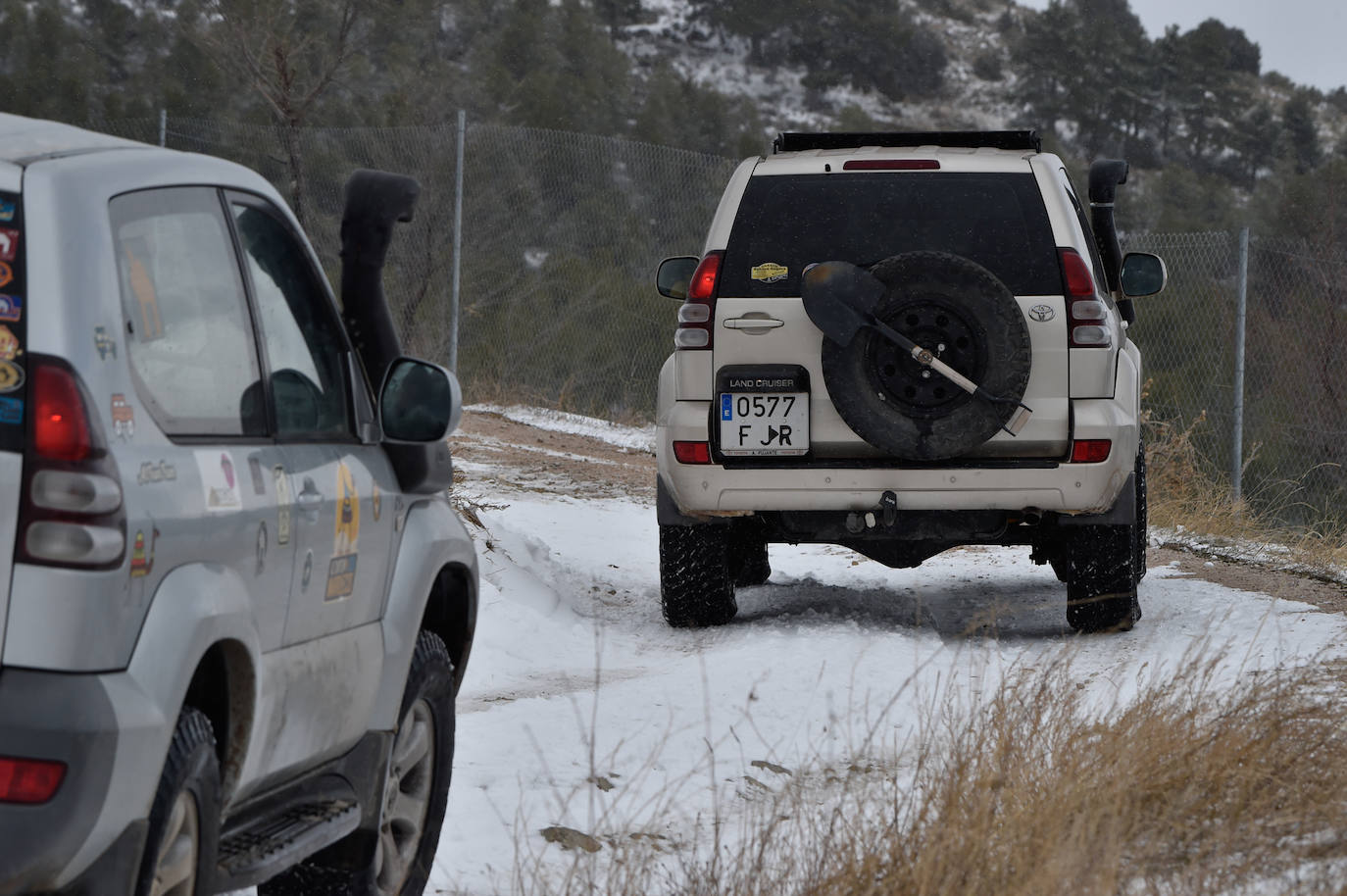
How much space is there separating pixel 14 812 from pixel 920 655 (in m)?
4.80

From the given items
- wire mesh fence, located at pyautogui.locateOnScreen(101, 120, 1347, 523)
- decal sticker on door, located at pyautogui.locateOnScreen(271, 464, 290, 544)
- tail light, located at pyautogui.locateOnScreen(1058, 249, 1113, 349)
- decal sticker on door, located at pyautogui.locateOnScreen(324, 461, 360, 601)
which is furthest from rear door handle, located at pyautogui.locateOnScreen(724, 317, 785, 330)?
wire mesh fence, located at pyautogui.locateOnScreen(101, 120, 1347, 523)

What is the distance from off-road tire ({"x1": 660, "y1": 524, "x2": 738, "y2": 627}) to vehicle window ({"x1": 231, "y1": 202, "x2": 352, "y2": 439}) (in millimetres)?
3757

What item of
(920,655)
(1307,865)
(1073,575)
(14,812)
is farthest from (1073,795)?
(1073,575)

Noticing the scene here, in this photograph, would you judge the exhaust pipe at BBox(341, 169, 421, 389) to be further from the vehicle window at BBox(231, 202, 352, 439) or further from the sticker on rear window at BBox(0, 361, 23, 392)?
the sticker on rear window at BBox(0, 361, 23, 392)

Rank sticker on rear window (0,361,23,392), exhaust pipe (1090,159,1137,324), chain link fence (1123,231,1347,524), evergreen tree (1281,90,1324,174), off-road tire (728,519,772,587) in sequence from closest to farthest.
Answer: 1. sticker on rear window (0,361,23,392)
2. off-road tire (728,519,772,587)
3. exhaust pipe (1090,159,1137,324)
4. chain link fence (1123,231,1347,524)
5. evergreen tree (1281,90,1324,174)

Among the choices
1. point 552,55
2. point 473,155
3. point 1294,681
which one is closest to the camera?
point 1294,681

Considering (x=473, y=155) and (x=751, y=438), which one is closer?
(x=751, y=438)

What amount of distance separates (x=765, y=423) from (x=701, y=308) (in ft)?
1.72

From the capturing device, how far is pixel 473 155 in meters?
18.8

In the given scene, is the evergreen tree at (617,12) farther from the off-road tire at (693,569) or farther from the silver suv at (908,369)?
the silver suv at (908,369)

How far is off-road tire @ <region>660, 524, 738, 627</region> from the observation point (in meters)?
7.46

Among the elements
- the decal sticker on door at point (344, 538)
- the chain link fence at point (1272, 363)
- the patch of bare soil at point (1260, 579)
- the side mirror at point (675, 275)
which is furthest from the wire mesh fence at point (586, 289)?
the decal sticker on door at point (344, 538)

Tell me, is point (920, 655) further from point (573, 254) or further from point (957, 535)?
point (573, 254)

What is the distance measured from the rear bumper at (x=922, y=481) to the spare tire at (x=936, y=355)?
171 millimetres
